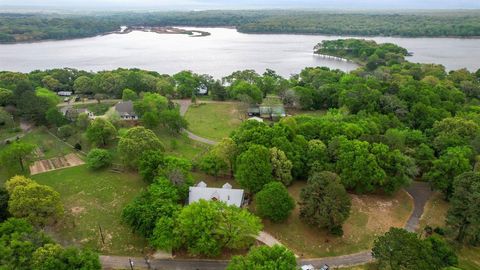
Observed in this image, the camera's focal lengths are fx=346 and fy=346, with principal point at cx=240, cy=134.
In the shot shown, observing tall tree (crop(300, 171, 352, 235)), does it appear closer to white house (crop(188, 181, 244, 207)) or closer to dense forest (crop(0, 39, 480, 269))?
dense forest (crop(0, 39, 480, 269))

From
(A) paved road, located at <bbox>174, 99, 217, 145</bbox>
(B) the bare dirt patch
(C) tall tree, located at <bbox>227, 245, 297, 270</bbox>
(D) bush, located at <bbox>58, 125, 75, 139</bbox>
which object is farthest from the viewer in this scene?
(A) paved road, located at <bbox>174, 99, 217, 145</bbox>

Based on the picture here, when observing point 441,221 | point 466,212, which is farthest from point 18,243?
point 441,221

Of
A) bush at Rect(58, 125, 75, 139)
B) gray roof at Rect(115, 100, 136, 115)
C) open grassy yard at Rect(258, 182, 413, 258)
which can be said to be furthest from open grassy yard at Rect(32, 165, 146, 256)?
gray roof at Rect(115, 100, 136, 115)

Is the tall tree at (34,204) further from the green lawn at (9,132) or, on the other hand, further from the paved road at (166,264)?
the green lawn at (9,132)

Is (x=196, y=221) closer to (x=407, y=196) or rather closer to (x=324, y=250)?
(x=324, y=250)

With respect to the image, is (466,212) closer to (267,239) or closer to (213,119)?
(267,239)

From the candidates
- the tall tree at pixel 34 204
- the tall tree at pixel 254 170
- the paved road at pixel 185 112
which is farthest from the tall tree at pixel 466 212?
the tall tree at pixel 34 204

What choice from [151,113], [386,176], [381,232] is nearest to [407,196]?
[386,176]
